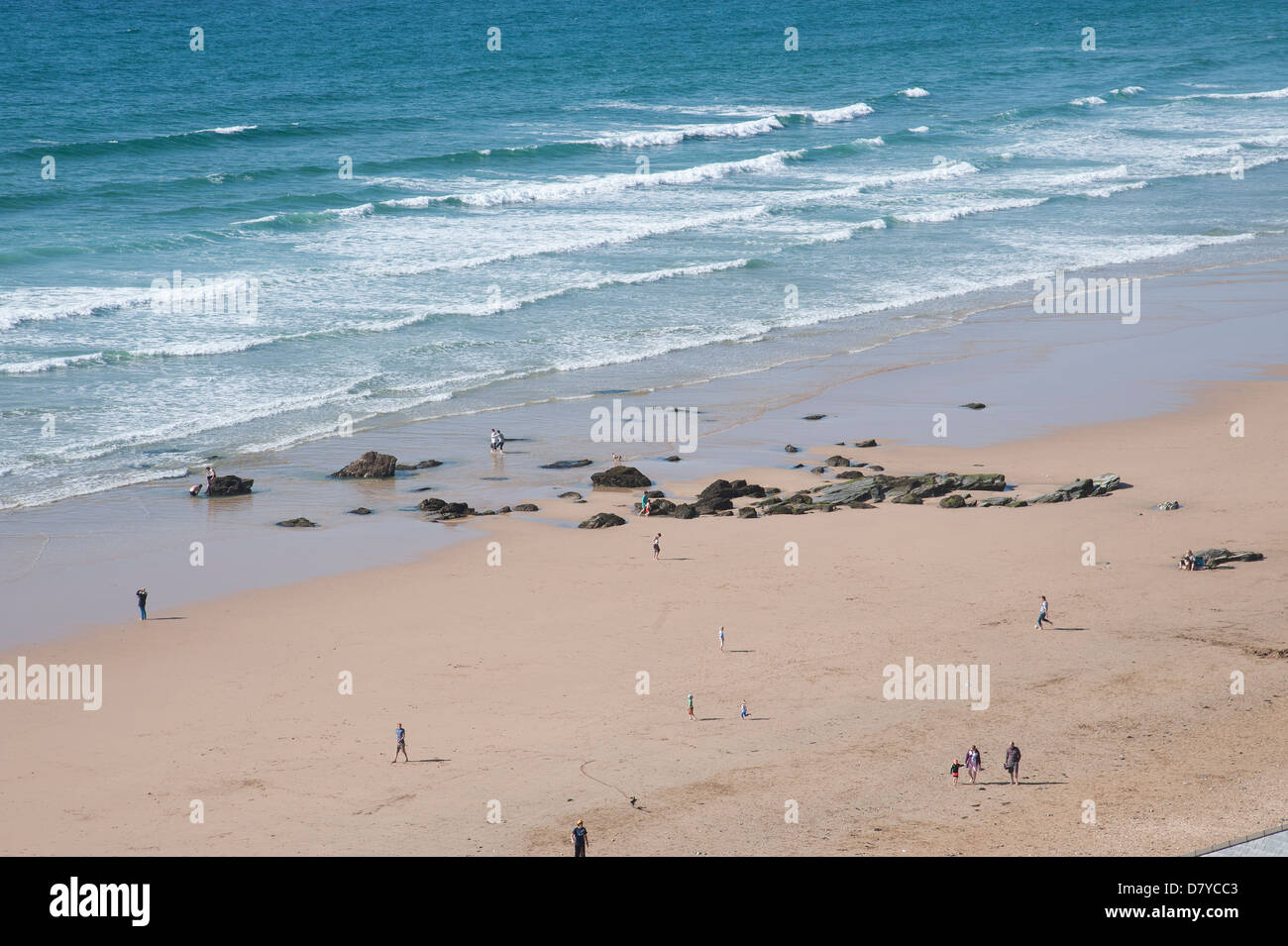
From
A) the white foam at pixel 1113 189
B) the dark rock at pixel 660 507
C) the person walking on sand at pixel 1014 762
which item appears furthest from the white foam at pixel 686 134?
the person walking on sand at pixel 1014 762

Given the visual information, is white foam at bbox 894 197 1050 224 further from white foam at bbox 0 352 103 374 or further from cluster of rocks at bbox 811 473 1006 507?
white foam at bbox 0 352 103 374

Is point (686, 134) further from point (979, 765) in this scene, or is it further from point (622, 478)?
point (979, 765)

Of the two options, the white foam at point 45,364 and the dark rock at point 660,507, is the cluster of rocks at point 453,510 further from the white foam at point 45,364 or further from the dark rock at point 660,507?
the white foam at point 45,364

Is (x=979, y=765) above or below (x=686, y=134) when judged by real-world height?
below

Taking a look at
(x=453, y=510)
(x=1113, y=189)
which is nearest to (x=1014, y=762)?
(x=453, y=510)

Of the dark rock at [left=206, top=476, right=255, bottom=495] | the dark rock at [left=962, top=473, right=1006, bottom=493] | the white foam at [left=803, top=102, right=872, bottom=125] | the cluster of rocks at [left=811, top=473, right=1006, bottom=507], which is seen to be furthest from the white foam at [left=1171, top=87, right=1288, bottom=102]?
the dark rock at [left=206, top=476, right=255, bottom=495]
